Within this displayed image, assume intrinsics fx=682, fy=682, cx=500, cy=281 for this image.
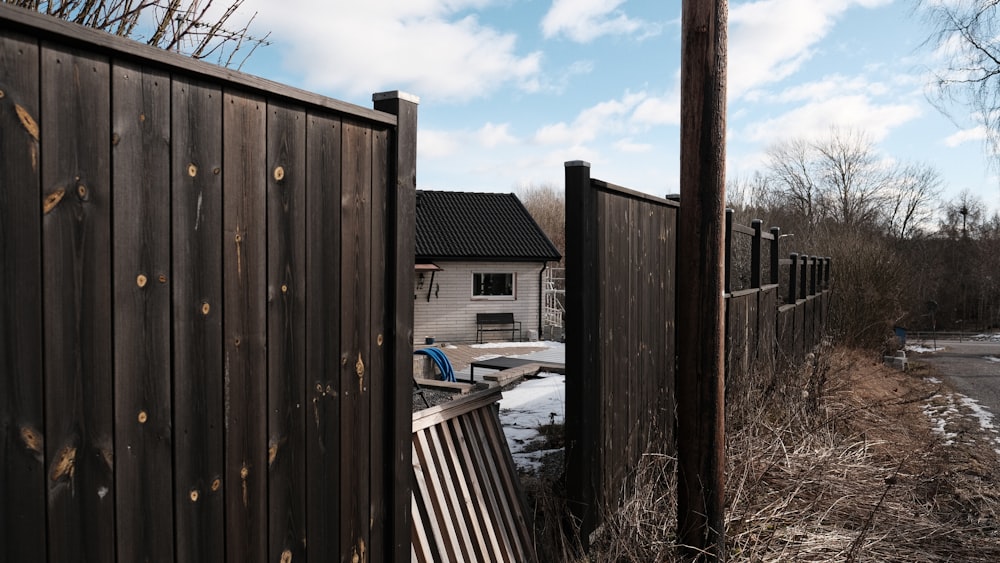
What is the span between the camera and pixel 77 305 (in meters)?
1.46

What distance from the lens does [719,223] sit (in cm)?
363

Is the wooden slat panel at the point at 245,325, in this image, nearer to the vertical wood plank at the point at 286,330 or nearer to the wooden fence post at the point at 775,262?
the vertical wood plank at the point at 286,330

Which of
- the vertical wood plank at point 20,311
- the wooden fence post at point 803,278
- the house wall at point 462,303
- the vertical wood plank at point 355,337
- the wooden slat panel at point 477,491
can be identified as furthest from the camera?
the house wall at point 462,303

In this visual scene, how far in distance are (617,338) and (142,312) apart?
8.96ft

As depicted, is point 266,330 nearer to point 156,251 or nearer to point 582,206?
point 156,251

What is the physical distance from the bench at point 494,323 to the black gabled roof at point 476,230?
174cm

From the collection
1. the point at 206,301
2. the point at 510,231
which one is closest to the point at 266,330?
the point at 206,301

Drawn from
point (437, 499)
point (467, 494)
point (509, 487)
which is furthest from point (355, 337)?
point (509, 487)

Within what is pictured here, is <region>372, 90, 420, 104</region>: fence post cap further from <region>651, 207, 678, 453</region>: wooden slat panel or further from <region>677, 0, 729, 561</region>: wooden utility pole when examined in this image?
<region>651, 207, 678, 453</region>: wooden slat panel

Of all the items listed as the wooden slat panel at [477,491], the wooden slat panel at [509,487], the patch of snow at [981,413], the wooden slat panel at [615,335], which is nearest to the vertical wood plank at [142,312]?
the wooden slat panel at [477,491]

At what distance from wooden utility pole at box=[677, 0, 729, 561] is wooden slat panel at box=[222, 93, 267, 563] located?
7.92 feet

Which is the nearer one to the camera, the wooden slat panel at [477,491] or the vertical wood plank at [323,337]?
the vertical wood plank at [323,337]

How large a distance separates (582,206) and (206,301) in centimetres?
204

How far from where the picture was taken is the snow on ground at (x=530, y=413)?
218 inches
